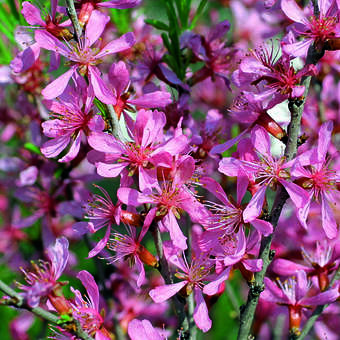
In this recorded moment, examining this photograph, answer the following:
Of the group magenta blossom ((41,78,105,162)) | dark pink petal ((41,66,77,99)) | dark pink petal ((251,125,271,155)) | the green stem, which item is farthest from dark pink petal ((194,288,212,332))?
the green stem

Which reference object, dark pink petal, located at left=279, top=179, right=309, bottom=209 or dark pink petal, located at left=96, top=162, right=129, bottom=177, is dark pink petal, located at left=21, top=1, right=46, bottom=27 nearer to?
dark pink petal, located at left=96, top=162, right=129, bottom=177

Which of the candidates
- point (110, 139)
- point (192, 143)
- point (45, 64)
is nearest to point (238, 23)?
point (45, 64)

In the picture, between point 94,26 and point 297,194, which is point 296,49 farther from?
point 94,26

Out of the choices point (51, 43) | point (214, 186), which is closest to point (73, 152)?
point (51, 43)

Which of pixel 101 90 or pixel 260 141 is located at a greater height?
pixel 101 90

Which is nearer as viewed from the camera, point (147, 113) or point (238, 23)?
point (147, 113)

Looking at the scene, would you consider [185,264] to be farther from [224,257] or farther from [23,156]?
[23,156]
